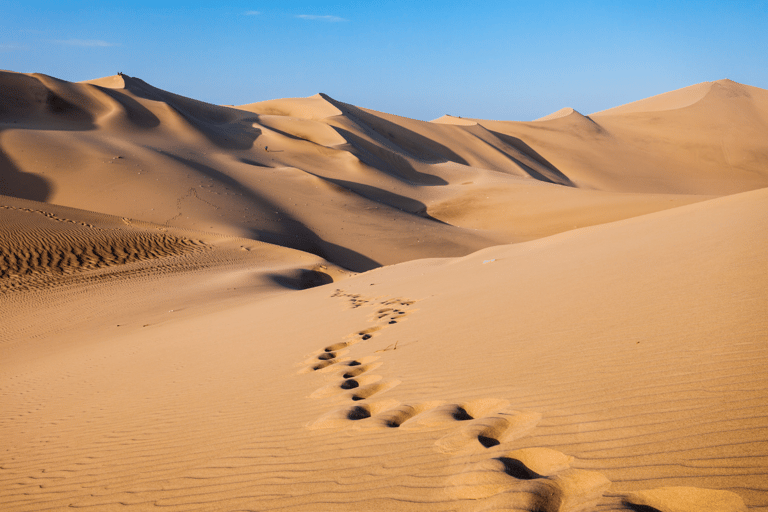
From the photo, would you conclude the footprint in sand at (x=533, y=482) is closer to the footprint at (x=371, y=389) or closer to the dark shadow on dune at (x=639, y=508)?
the dark shadow on dune at (x=639, y=508)

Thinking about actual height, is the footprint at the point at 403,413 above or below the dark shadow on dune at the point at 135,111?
below

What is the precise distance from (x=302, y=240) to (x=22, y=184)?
40.5ft

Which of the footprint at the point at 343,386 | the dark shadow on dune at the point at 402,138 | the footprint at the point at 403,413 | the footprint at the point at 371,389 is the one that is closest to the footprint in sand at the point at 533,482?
the footprint at the point at 403,413

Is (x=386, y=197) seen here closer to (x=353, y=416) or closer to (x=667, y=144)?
(x=353, y=416)

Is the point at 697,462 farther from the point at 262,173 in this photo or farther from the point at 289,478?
the point at 262,173

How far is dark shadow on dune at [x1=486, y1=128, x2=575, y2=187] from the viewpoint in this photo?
47.6 meters

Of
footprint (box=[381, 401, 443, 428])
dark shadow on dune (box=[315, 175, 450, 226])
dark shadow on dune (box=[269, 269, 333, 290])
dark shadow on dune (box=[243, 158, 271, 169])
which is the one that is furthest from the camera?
dark shadow on dune (box=[243, 158, 271, 169])

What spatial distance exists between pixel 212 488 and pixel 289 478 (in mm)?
→ 402

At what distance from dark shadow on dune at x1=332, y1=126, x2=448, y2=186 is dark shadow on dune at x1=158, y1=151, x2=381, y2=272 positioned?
1168cm

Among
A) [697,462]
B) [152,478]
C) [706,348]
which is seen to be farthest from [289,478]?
[706,348]

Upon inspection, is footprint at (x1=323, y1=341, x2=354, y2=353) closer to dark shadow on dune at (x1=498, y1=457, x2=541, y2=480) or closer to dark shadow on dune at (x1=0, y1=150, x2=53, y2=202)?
dark shadow on dune at (x1=498, y1=457, x2=541, y2=480)

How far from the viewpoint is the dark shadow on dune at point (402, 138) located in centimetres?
4444

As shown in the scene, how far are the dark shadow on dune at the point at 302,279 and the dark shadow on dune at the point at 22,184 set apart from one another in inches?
546

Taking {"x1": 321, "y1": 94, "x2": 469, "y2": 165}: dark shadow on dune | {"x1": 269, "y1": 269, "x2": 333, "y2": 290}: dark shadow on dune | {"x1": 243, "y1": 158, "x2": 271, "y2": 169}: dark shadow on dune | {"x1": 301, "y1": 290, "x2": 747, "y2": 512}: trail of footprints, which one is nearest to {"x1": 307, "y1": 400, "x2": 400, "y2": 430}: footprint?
{"x1": 301, "y1": 290, "x2": 747, "y2": 512}: trail of footprints
